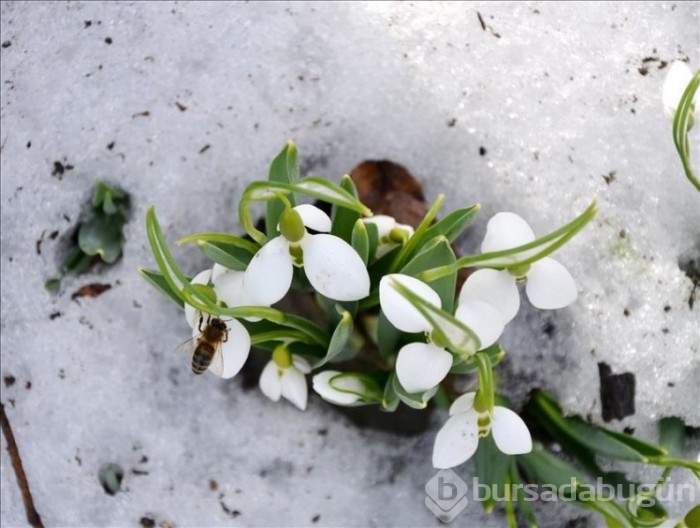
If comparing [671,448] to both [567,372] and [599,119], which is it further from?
[599,119]

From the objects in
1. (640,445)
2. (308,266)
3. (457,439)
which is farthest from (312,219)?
(640,445)

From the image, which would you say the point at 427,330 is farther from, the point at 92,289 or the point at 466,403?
the point at 92,289

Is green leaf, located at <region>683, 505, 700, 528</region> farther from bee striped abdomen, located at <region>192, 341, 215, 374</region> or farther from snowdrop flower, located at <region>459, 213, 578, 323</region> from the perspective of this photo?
bee striped abdomen, located at <region>192, 341, 215, 374</region>

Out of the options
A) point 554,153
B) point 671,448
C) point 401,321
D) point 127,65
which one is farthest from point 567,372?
point 127,65

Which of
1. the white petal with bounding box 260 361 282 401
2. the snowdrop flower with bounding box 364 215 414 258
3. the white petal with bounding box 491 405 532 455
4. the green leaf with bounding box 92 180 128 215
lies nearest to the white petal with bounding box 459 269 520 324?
the white petal with bounding box 491 405 532 455

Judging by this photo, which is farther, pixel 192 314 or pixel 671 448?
pixel 671 448

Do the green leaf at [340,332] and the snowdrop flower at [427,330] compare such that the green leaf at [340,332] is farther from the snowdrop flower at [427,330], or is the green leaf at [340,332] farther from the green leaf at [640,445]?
the green leaf at [640,445]

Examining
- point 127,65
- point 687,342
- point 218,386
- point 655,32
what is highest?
point 655,32
